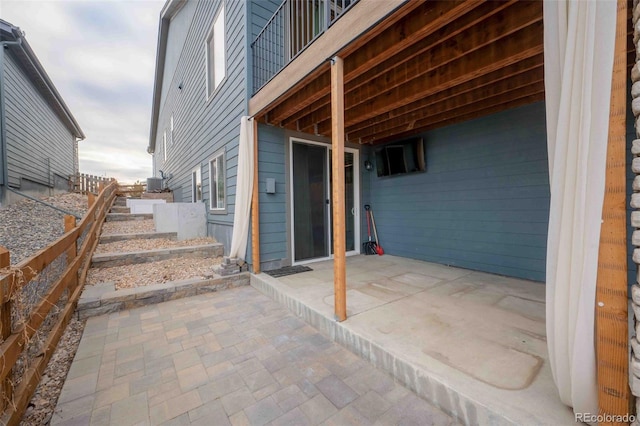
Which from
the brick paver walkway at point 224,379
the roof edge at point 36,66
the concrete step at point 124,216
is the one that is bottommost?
the brick paver walkway at point 224,379

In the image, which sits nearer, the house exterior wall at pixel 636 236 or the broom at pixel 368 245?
the house exterior wall at pixel 636 236

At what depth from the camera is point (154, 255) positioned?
173 inches

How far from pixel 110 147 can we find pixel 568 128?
26259 mm

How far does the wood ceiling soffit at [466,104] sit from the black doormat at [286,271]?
8.70 feet

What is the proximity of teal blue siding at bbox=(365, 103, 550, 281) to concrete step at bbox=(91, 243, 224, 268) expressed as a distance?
359cm

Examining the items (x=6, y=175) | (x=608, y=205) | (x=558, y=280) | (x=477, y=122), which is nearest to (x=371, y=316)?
(x=558, y=280)

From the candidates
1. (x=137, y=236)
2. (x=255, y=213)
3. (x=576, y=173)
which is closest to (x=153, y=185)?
(x=137, y=236)

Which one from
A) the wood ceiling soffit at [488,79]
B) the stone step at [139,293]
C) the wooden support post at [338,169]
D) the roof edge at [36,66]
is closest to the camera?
the wooden support post at [338,169]

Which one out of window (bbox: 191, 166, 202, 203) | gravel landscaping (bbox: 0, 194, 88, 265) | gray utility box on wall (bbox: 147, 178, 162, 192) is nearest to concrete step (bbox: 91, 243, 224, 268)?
gravel landscaping (bbox: 0, 194, 88, 265)

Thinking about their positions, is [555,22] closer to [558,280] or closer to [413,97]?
[558,280]

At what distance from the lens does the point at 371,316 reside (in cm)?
239

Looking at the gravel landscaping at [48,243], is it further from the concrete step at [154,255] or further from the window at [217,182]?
A: the window at [217,182]

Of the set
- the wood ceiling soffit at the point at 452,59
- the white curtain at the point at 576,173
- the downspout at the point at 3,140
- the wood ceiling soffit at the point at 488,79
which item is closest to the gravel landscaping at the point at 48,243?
the downspout at the point at 3,140

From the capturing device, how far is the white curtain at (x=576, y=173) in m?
1.04
